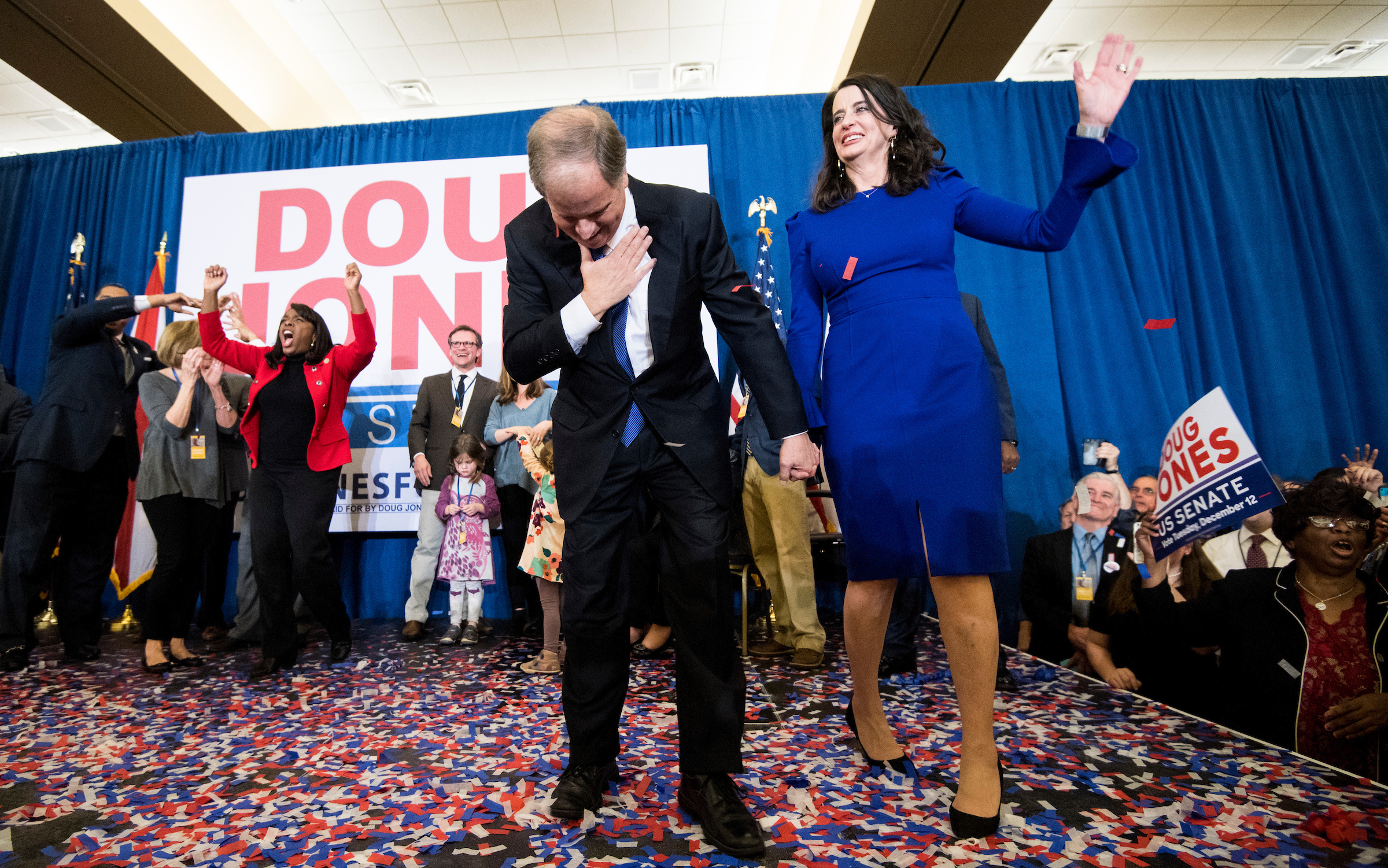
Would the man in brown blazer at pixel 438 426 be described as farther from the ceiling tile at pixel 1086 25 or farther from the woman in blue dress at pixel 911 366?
the ceiling tile at pixel 1086 25

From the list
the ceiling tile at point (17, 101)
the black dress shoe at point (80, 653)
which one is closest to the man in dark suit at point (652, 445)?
the black dress shoe at point (80, 653)

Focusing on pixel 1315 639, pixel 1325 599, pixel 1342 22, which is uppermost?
pixel 1342 22

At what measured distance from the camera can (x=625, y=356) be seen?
60.2 inches

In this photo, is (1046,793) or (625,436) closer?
(625,436)

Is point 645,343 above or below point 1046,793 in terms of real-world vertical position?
above

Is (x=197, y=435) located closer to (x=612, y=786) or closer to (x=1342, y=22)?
(x=612, y=786)

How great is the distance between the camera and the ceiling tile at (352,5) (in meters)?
4.87

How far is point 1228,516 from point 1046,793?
1.15m

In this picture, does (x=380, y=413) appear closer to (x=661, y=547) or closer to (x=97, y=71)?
(x=97, y=71)

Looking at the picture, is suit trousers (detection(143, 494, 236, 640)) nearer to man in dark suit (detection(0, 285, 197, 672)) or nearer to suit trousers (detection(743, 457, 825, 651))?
man in dark suit (detection(0, 285, 197, 672))

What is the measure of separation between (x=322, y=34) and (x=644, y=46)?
7.82 ft

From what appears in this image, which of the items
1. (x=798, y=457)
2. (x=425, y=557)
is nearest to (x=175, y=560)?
(x=425, y=557)

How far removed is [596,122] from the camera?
4.46 feet

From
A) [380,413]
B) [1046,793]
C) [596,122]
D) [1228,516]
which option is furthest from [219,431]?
[1228,516]
